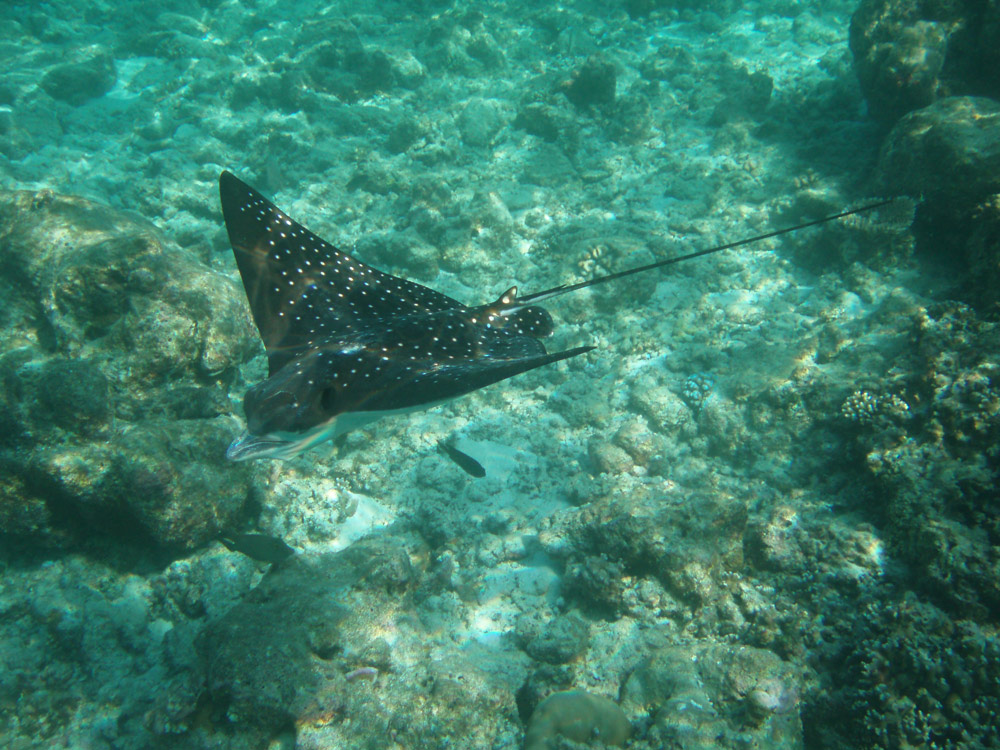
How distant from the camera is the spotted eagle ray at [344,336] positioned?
301 cm

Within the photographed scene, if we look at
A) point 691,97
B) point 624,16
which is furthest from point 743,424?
point 624,16

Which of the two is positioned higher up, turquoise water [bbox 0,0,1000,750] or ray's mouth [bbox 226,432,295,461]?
ray's mouth [bbox 226,432,295,461]

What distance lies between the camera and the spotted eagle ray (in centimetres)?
301

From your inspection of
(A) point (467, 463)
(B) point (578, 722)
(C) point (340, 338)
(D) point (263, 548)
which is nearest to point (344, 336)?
(C) point (340, 338)

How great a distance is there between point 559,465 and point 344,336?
3.21 meters

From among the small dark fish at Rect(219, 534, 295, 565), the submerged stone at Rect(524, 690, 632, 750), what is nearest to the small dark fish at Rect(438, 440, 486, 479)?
the small dark fish at Rect(219, 534, 295, 565)

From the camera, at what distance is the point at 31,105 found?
12.9 metres

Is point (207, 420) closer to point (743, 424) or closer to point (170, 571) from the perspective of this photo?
point (170, 571)

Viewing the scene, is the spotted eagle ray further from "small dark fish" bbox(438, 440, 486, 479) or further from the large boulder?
the large boulder

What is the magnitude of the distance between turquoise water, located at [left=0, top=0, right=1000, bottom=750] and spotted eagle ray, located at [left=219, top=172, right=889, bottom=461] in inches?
3.0

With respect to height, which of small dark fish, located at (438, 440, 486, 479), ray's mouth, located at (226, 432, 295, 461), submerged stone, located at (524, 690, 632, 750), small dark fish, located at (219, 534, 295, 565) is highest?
ray's mouth, located at (226, 432, 295, 461)

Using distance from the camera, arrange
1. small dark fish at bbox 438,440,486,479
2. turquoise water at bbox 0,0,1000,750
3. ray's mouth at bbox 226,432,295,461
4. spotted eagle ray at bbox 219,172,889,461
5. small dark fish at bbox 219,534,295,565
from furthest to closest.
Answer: small dark fish at bbox 438,440,486,479 < small dark fish at bbox 219,534,295,565 < turquoise water at bbox 0,0,1000,750 < spotted eagle ray at bbox 219,172,889,461 < ray's mouth at bbox 226,432,295,461

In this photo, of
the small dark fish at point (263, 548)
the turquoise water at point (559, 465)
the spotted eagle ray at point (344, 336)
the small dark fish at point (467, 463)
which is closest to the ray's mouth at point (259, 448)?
the spotted eagle ray at point (344, 336)

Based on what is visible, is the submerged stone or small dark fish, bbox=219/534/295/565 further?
small dark fish, bbox=219/534/295/565
